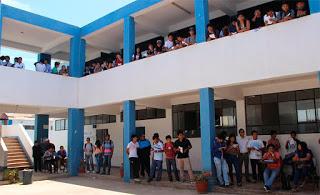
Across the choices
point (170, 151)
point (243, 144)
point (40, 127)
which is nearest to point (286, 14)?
point (243, 144)

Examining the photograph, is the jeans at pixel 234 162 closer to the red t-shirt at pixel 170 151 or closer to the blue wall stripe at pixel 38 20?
the red t-shirt at pixel 170 151

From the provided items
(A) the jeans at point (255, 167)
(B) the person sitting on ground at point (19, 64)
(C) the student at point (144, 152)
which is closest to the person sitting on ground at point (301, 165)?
(A) the jeans at point (255, 167)

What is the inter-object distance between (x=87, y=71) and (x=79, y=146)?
3421 mm

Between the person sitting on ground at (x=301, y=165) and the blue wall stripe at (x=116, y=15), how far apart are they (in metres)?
6.75

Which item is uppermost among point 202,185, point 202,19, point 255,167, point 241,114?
point 202,19

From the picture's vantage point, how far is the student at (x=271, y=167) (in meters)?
8.74

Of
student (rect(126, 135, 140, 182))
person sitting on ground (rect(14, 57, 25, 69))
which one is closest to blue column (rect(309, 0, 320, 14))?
student (rect(126, 135, 140, 182))

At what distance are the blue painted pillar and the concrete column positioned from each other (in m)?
2.38

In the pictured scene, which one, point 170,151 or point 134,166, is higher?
point 170,151

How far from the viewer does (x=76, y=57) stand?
51.1 feet

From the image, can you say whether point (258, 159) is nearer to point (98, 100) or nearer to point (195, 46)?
point (195, 46)

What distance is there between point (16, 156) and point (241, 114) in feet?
39.8

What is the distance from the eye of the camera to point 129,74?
42.7ft

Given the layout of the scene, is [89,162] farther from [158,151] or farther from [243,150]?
[243,150]
